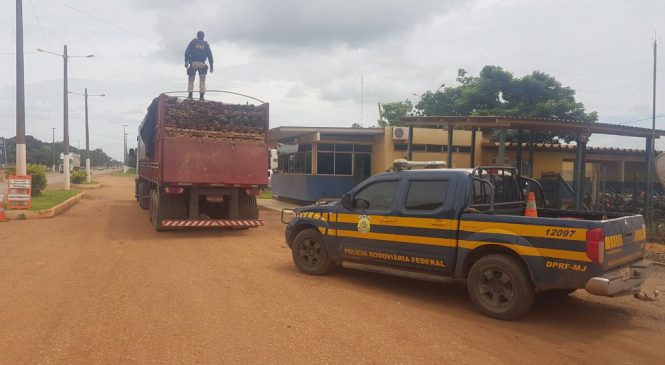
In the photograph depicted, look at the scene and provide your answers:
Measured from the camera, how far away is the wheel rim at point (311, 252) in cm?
790

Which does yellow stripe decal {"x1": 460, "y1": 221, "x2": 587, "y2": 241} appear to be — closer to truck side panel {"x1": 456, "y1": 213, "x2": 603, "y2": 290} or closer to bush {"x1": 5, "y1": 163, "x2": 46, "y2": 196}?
truck side panel {"x1": 456, "y1": 213, "x2": 603, "y2": 290}

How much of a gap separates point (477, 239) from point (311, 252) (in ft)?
9.45

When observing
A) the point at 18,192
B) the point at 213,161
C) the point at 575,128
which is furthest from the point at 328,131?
the point at 18,192

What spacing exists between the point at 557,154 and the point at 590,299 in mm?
17453

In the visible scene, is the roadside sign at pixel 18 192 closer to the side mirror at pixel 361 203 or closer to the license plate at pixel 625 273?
the side mirror at pixel 361 203

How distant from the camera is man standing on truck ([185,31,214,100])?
13820 mm

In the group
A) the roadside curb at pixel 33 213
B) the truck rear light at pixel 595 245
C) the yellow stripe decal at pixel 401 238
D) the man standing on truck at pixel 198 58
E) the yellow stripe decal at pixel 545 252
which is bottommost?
the roadside curb at pixel 33 213

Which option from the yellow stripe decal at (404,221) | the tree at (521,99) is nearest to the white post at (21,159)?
the yellow stripe decal at (404,221)

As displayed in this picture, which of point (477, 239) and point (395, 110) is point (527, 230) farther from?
point (395, 110)

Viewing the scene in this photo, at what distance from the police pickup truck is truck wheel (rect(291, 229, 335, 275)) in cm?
2

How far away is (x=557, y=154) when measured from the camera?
22.8 meters

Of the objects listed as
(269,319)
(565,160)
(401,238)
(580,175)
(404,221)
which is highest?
(565,160)

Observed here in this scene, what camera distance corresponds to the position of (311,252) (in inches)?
315

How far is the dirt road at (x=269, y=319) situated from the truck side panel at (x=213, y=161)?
294cm
